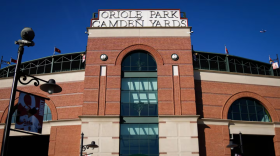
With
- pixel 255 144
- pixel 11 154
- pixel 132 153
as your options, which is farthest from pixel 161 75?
pixel 11 154

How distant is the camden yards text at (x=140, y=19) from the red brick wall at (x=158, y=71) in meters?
1.59

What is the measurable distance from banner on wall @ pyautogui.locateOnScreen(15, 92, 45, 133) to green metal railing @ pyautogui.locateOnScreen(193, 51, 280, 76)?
20700 mm

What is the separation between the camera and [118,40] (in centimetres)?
2634

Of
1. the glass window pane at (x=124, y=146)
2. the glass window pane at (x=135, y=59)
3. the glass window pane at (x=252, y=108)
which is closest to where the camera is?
the glass window pane at (x=124, y=146)

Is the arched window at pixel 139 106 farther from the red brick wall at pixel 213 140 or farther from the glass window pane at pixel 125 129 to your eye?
the red brick wall at pixel 213 140

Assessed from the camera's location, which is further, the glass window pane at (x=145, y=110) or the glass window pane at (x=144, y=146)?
the glass window pane at (x=145, y=110)

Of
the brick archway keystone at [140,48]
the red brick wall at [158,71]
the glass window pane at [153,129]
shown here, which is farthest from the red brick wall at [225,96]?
the glass window pane at [153,129]

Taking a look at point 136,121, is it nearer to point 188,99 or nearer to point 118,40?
point 188,99

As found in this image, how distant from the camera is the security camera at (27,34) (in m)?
9.56

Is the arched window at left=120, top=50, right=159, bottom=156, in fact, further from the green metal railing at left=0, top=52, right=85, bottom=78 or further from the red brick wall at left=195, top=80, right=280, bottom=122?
the green metal railing at left=0, top=52, right=85, bottom=78

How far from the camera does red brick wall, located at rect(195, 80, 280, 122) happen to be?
84.1ft

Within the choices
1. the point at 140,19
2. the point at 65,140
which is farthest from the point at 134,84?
the point at 65,140

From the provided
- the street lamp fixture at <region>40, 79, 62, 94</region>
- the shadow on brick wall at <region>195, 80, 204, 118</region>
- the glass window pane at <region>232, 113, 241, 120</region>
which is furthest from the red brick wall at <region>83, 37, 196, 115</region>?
the street lamp fixture at <region>40, 79, 62, 94</region>

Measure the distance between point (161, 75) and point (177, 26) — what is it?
5.13 m
